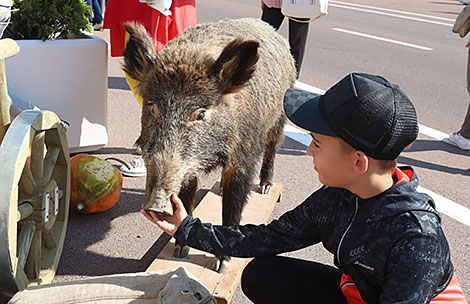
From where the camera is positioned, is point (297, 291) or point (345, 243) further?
point (297, 291)

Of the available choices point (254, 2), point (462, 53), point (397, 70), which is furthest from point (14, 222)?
point (254, 2)

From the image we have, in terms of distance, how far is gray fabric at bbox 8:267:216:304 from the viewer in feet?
7.59

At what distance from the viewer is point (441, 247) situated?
205 cm

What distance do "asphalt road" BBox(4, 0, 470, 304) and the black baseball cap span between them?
62.4 inches

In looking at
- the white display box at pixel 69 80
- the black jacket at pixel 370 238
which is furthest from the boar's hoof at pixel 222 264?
the white display box at pixel 69 80

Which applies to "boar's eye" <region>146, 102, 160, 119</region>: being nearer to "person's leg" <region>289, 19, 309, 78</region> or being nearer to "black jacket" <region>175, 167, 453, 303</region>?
"black jacket" <region>175, 167, 453, 303</region>

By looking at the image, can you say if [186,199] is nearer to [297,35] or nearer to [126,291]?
[126,291]

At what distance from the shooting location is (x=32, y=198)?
2809 mm

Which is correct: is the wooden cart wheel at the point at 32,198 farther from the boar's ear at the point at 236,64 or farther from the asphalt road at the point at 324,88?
the boar's ear at the point at 236,64

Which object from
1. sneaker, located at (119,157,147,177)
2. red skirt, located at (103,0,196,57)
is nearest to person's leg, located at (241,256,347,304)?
red skirt, located at (103,0,196,57)

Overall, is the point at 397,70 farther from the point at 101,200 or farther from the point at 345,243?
the point at 345,243

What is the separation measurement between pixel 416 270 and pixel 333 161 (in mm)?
532

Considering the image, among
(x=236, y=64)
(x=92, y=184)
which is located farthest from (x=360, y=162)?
(x=92, y=184)

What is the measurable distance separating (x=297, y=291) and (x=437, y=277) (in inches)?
29.6
